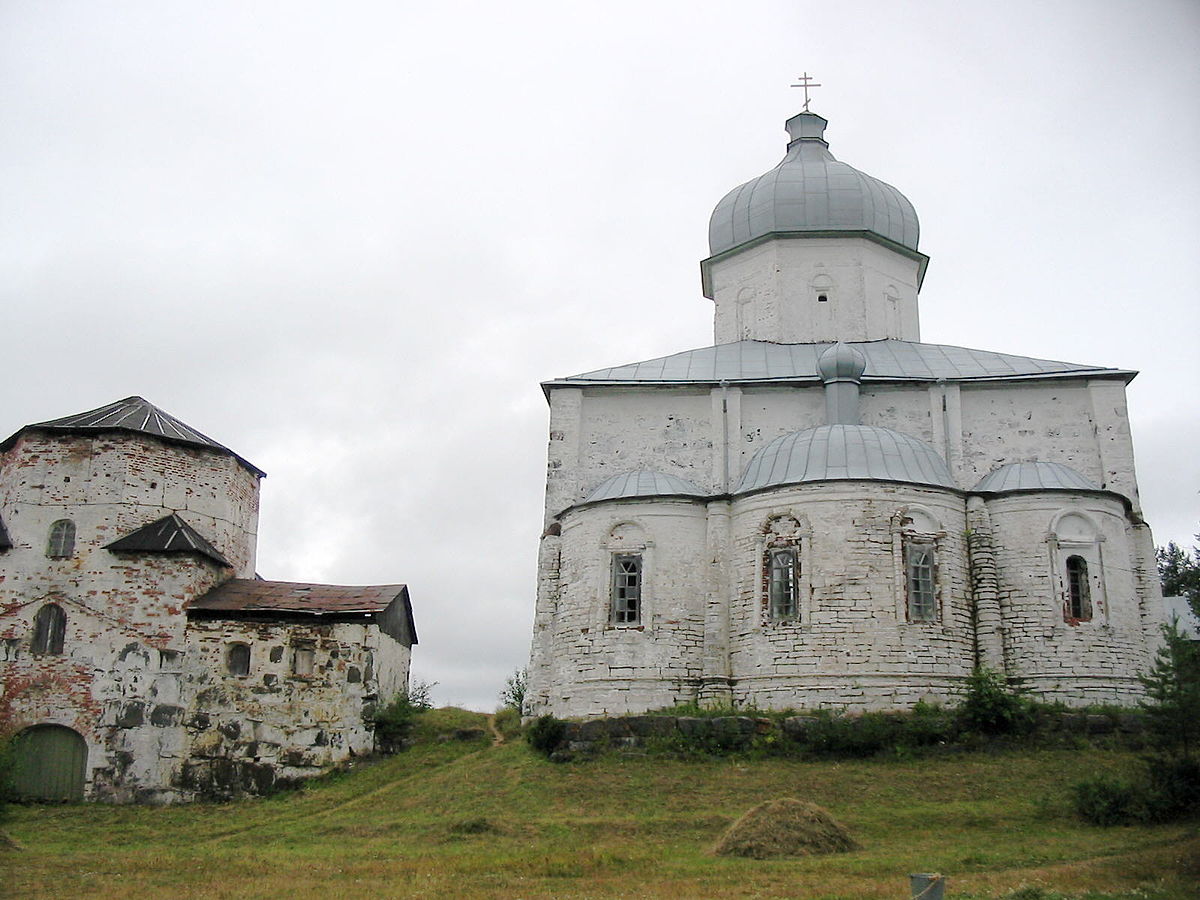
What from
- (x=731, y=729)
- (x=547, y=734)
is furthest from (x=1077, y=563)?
(x=547, y=734)

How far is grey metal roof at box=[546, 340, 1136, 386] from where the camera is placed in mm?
26922

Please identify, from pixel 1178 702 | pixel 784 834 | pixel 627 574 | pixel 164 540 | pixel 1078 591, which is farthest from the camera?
pixel 164 540

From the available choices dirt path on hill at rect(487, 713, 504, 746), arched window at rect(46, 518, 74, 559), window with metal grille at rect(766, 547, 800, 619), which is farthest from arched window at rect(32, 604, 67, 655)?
window with metal grille at rect(766, 547, 800, 619)

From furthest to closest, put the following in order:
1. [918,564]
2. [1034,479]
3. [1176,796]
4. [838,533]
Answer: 1. [1034,479]
2. [918,564]
3. [838,533]
4. [1176,796]

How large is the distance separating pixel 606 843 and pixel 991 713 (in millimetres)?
7973

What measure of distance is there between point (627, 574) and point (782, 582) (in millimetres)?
3220

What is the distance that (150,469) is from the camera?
81.5ft

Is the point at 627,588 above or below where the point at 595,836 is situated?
above

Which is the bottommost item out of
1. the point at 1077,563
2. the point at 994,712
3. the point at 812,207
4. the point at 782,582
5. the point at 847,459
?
the point at 994,712

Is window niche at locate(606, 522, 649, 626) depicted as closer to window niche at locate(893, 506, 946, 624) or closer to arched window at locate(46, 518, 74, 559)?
window niche at locate(893, 506, 946, 624)

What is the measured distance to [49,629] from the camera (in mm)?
23406

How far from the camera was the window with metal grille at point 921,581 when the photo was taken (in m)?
22.3

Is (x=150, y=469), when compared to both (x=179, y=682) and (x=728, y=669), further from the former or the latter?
(x=728, y=669)

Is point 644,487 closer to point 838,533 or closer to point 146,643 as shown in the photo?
point 838,533
